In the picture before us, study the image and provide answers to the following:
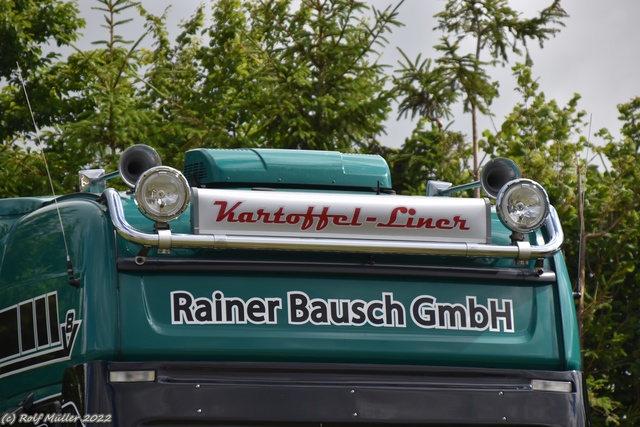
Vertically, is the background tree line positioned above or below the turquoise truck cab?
above

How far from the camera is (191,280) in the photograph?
5121 mm

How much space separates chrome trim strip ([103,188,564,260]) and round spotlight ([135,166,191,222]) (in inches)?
4.0

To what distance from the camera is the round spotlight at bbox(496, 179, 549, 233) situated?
5406mm

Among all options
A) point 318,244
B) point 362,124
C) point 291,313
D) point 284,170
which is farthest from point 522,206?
point 362,124

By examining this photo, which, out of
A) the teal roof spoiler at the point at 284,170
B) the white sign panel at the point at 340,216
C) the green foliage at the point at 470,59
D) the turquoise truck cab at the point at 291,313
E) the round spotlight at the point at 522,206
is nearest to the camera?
the turquoise truck cab at the point at 291,313

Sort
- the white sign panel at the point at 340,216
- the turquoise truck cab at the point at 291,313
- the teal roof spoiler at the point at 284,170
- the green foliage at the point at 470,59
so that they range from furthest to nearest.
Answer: the green foliage at the point at 470,59
the teal roof spoiler at the point at 284,170
the white sign panel at the point at 340,216
the turquoise truck cab at the point at 291,313

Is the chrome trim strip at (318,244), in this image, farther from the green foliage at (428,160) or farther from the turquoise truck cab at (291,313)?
the green foliage at (428,160)

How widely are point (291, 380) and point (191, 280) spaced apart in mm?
612

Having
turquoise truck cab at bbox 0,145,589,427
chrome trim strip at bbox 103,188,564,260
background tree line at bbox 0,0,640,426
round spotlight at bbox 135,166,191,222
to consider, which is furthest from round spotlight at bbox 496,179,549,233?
background tree line at bbox 0,0,640,426

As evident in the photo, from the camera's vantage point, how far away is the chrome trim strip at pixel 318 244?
4996 mm

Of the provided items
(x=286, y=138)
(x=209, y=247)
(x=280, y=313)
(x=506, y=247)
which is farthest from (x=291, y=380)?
(x=286, y=138)

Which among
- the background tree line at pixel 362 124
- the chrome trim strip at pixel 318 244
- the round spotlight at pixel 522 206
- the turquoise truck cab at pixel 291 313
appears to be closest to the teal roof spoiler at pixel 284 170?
the turquoise truck cab at pixel 291 313

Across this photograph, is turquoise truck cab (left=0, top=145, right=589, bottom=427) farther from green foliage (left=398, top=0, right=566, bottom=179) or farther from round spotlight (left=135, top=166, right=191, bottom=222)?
green foliage (left=398, top=0, right=566, bottom=179)

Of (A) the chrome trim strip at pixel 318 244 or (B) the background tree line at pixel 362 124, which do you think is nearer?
(A) the chrome trim strip at pixel 318 244
